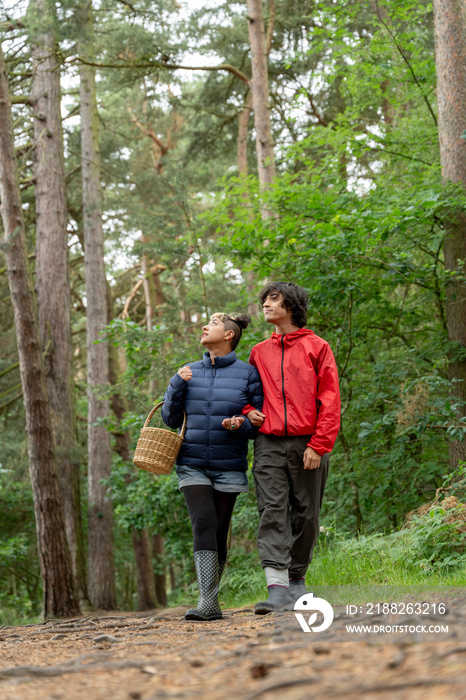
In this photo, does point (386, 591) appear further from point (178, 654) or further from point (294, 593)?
point (178, 654)

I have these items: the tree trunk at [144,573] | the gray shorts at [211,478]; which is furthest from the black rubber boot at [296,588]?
the tree trunk at [144,573]

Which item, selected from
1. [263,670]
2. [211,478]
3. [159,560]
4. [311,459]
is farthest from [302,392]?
[159,560]

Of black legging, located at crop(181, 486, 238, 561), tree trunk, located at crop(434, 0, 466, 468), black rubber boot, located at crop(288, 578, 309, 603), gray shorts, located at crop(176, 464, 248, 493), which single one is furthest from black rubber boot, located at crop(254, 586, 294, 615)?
tree trunk, located at crop(434, 0, 466, 468)

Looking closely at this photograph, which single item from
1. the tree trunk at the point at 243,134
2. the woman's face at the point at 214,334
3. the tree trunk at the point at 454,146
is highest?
the tree trunk at the point at 243,134

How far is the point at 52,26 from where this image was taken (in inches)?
420

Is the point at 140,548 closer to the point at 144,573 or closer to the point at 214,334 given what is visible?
the point at 144,573

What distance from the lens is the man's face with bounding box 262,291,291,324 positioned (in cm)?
470

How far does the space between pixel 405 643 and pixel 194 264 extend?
864cm

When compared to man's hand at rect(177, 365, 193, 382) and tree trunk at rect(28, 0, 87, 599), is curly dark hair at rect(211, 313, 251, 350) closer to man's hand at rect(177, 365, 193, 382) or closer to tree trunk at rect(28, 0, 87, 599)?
man's hand at rect(177, 365, 193, 382)

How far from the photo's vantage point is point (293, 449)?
443 centimetres

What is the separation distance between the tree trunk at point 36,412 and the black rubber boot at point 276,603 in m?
5.14

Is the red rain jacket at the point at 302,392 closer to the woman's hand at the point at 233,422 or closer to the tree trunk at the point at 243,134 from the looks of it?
the woman's hand at the point at 233,422

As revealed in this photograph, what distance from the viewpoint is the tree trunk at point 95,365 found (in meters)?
14.5

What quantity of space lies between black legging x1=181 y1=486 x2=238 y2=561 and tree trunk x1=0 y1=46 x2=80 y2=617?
470cm
